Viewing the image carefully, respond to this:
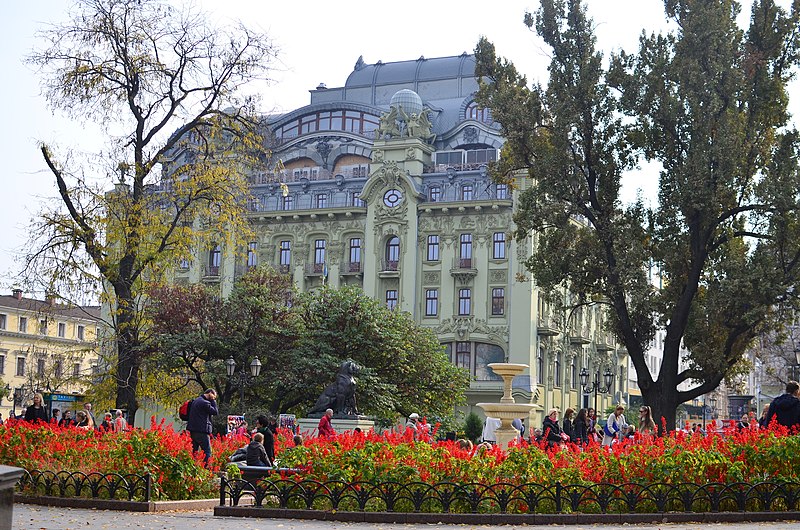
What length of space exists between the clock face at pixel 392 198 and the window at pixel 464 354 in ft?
27.5

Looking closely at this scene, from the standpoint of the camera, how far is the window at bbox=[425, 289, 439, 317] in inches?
2351

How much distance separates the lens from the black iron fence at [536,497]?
14.6m

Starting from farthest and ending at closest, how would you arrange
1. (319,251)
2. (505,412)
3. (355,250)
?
1. (319,251)
2. (355,250)
3. (505,412)

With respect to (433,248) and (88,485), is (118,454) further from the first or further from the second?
(433,248)

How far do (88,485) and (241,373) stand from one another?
21522 mm

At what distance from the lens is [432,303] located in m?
59.9

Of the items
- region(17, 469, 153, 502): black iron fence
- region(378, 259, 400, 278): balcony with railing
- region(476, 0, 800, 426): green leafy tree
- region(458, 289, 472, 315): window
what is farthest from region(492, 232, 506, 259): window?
region(17, 469, 153, 502): black iron fence

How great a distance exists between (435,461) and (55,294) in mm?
13584

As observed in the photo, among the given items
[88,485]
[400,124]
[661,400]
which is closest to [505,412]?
[661,400]

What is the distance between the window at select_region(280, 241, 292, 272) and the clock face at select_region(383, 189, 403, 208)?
6710 mm

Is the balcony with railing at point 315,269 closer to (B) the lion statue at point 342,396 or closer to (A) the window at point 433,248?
(A) the window at point 433,248

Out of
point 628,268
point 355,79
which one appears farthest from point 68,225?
point 355,79

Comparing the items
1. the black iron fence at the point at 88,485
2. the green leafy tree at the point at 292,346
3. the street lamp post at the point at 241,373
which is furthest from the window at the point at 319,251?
the black iron fence at the point at 88,485

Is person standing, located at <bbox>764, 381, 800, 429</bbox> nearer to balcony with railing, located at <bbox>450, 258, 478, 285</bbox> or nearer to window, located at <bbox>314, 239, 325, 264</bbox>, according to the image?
balcony with railing, located at <bbox>450, 258, 478, 285</bbox>
